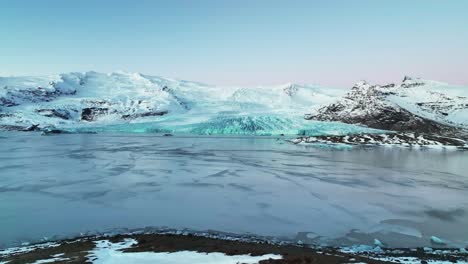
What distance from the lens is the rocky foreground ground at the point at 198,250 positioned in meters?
12.0

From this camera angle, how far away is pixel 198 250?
13570 millimetres

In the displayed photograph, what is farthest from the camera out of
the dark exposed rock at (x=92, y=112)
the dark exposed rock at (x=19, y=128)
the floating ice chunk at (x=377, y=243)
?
the dark exposed rock at (x=92, y=112)

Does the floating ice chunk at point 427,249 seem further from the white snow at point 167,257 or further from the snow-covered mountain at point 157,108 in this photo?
the snow-covered mountain at point 157,108

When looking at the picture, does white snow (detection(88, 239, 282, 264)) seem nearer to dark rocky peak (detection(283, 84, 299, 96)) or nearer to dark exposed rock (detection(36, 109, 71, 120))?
dark exposed rock (detection(36, 109, 71, 120))

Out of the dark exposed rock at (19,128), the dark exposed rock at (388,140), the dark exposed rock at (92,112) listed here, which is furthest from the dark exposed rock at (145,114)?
the dark exposed rock at (388,140)

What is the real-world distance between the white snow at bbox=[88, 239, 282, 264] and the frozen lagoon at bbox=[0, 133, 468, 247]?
16.5 feet

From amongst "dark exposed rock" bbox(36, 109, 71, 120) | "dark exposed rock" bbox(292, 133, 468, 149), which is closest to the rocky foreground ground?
"dark exposed rock" bbox(292, 133, 468, 149)

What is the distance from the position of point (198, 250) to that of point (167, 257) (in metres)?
1.40

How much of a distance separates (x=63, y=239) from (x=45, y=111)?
165797mm

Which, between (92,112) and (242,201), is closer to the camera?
(242,201)

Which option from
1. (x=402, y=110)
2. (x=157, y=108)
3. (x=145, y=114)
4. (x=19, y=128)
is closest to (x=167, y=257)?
(x=402, y=110)

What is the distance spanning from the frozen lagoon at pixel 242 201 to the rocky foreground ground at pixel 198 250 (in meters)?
1.74

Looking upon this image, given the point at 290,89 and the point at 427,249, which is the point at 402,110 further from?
the point at 427,249

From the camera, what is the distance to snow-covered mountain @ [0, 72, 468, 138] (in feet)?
370
